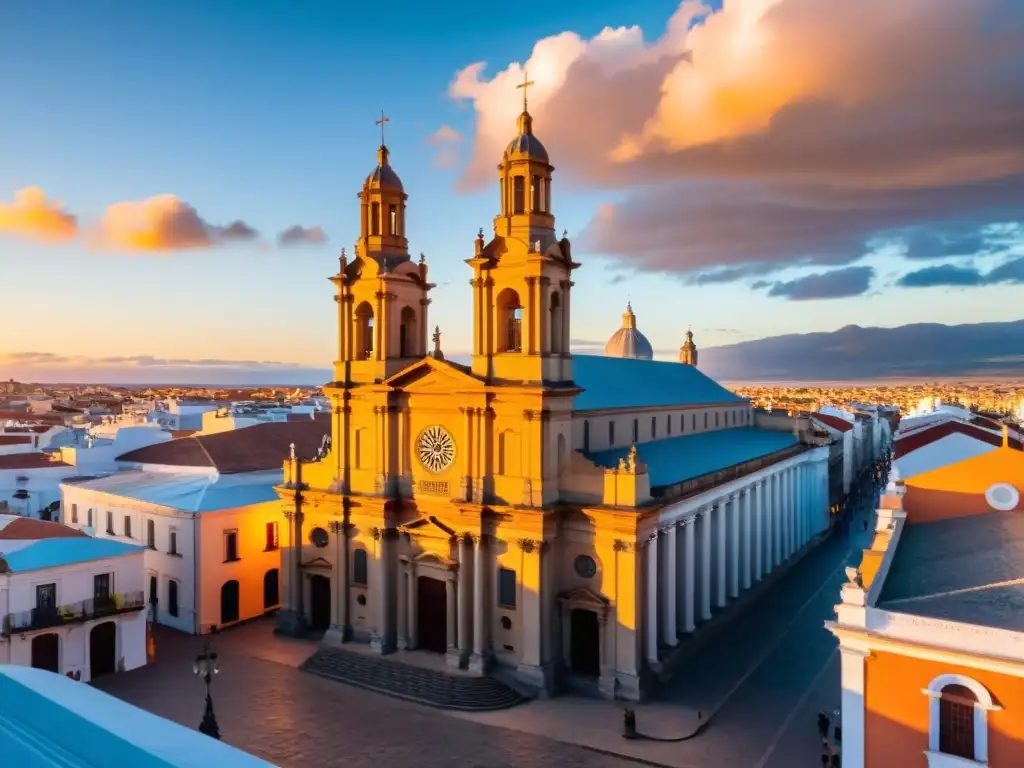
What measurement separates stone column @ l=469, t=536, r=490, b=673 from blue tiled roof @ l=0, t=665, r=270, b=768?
23790 mm

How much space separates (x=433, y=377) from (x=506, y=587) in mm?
8838

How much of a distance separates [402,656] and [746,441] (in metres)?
26.7

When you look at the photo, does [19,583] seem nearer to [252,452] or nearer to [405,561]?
[405,561]

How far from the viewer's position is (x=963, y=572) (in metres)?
19.2

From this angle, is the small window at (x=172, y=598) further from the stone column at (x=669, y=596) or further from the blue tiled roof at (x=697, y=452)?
the stone column at (x=669, y=596)

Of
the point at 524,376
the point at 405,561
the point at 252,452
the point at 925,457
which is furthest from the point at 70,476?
the point at 925,457

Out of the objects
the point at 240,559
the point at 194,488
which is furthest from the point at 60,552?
the point at 194,488

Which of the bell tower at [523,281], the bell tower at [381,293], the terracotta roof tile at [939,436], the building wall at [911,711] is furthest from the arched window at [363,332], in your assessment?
the terracotta roof tile at [939,436]

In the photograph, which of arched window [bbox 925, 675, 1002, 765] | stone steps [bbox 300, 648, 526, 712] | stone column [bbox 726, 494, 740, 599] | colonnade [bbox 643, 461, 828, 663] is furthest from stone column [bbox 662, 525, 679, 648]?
arched window [bbox 925, 675, 1002, 765]

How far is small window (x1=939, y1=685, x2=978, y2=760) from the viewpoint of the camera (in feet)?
52.7

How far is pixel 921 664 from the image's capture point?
655 inches

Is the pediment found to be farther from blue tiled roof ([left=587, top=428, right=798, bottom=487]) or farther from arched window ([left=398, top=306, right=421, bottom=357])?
arched window ([left=398, top=306, right=421, bottom=357])

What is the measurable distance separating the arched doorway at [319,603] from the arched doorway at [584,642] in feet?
39.0

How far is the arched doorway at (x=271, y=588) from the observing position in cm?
3731
